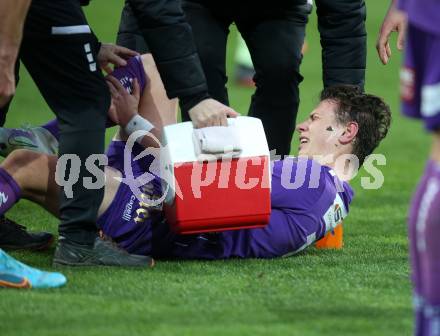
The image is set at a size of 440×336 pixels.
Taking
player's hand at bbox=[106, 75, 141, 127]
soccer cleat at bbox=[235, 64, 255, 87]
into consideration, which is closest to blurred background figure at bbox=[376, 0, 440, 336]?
player's hand at bbox=[106, 75, 141, 127]

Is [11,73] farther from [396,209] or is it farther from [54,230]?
[396,209]

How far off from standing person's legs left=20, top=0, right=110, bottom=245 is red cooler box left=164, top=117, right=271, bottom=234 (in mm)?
331

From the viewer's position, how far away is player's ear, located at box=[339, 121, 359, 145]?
5.24 metres

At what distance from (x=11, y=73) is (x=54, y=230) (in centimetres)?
180

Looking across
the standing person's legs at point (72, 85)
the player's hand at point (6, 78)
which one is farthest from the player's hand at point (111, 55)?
the player's hand at point (6, 78)

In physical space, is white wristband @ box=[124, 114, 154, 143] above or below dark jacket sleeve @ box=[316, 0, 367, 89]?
below

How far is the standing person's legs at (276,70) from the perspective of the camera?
5527 mm

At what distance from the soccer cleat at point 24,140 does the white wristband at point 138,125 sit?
0.37 m

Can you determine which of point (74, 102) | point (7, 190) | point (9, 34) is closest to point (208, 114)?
point (74, 102)

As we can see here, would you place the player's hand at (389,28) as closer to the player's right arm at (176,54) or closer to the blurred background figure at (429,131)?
the player's right arm at (176,54)

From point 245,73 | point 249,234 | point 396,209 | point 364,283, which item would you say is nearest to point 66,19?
point 249,234

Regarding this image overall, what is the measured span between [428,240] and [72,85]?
1.97 m

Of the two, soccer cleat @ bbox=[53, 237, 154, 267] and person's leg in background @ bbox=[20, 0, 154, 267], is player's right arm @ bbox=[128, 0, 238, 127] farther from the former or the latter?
soccer cleat @ bbox=[53, 237, 154, 267]

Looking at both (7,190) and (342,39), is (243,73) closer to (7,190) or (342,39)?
(342,39)
